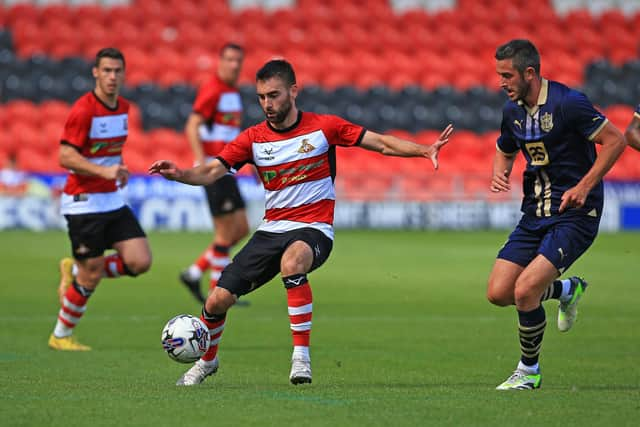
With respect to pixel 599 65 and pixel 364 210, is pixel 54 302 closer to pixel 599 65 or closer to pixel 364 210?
pixel 364 210

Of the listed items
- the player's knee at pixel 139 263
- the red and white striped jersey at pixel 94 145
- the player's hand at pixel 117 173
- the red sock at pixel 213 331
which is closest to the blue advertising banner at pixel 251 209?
the red and white striped jersey at pixel 94 145

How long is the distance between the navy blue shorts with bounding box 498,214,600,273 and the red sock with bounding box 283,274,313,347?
4.46 feet

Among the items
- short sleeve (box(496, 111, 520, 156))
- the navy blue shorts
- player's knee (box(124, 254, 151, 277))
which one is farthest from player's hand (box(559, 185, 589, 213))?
player's knee (box(124, 254, 151, 277))

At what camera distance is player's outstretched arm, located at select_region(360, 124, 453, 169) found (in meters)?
7.20

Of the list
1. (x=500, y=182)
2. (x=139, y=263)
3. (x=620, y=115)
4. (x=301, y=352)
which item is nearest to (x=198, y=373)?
(x=301, y=352)

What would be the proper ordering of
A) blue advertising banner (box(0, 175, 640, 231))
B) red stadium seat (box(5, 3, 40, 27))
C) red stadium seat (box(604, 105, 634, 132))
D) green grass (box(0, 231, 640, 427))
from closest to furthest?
green grass (box(0, 231, 640, 427)) → blue advertising banner (box(0, 175, 640, 231)) → red stadium seat (box(604, 105, 634, 132)) → red stadium seat (box(5, 3, 40, 27))

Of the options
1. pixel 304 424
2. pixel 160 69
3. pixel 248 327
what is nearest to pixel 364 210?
pixel 160 69

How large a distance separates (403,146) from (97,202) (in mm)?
3616

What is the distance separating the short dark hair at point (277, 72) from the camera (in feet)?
23.9

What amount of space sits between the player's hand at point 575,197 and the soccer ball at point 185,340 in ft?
8.08

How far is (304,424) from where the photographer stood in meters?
5.73

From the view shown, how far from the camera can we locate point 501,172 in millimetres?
7660

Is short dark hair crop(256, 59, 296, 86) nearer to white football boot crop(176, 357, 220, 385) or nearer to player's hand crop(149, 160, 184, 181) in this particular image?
player's hand crop(149, 160, 184, 181)

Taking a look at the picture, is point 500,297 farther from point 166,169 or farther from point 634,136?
point 166,169
